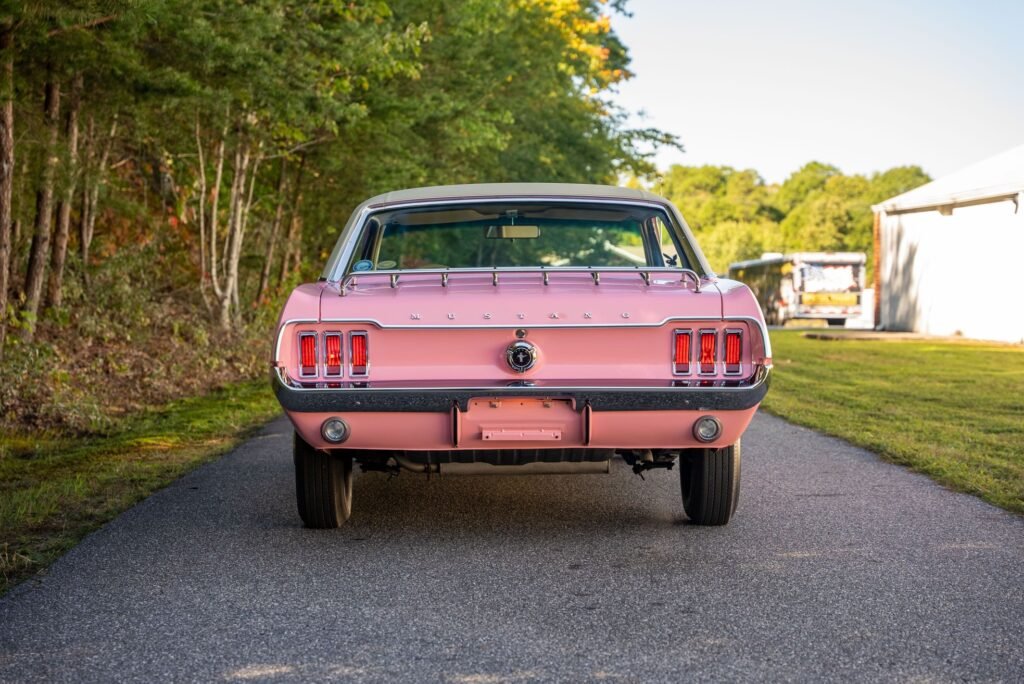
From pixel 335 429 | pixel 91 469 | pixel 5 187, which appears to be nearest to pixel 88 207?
pixel 5 187

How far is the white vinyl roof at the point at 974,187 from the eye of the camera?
26594 millimetres

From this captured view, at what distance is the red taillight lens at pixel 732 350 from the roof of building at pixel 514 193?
1.44 meters

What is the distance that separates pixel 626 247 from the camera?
7.73 m

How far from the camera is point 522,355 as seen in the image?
A: 5.47 m

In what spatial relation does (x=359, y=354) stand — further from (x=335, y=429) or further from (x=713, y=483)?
(x=713, y=483)

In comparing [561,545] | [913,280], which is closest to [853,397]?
[561,545]

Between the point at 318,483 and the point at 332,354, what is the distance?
0.82 metres

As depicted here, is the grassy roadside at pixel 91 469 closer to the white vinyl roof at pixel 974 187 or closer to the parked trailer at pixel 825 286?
the white vinyl roof at pixel 974 187

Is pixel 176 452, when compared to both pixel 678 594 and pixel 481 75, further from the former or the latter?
pixel 481 75

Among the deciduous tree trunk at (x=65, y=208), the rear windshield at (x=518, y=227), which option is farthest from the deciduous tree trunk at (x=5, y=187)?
the rear windshield at (x=518, y=227)

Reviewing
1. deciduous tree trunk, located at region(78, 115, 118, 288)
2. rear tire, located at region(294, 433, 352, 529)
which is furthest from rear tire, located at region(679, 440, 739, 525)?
deciduous tree trunk, located at region(78, 115, 118, 288)

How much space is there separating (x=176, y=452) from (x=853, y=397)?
8.08 meters

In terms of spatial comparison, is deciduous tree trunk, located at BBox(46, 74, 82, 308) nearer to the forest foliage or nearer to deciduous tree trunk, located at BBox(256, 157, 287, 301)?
deciduous tree trunk, located at BBox(256, 157, 287, 301)

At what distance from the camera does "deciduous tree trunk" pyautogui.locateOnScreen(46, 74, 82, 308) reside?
11578 millimetres
